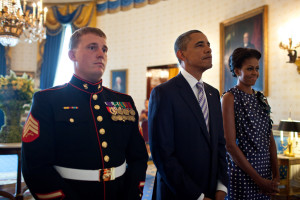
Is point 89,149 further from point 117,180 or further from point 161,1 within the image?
point 161,1

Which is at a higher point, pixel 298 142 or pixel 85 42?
pixel 85 42

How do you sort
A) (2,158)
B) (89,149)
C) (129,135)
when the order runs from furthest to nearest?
(2,158), (129,135), (89,149)

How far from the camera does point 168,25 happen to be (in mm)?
7668

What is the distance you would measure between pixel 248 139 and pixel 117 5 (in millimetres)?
7804

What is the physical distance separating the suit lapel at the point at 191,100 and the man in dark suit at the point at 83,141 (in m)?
0.37

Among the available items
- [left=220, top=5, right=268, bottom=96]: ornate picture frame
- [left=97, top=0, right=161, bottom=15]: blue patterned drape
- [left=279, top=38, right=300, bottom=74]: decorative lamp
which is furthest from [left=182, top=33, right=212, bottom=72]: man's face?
[left=97, top=0, right=161, bottom=15]: blue patterned drape

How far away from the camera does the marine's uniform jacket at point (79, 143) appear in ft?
4.44

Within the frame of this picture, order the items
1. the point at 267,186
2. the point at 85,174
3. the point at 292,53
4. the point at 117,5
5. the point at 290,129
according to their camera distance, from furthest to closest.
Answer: the point at 117,5, the point at 292,53, the point at 290,129, the point at 267,186, the point at 85,174

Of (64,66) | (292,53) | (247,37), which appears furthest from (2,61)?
(292,53)

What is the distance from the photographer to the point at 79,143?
1.46 metres

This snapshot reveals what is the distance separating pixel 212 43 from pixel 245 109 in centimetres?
452

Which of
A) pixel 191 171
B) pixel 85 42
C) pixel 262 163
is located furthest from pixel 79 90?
pixel 262 163

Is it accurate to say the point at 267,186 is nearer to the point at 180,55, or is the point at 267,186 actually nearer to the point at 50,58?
the point at 180,55

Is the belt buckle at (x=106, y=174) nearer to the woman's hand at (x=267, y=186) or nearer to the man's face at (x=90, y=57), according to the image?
the man's face at (x=90, y=57)
